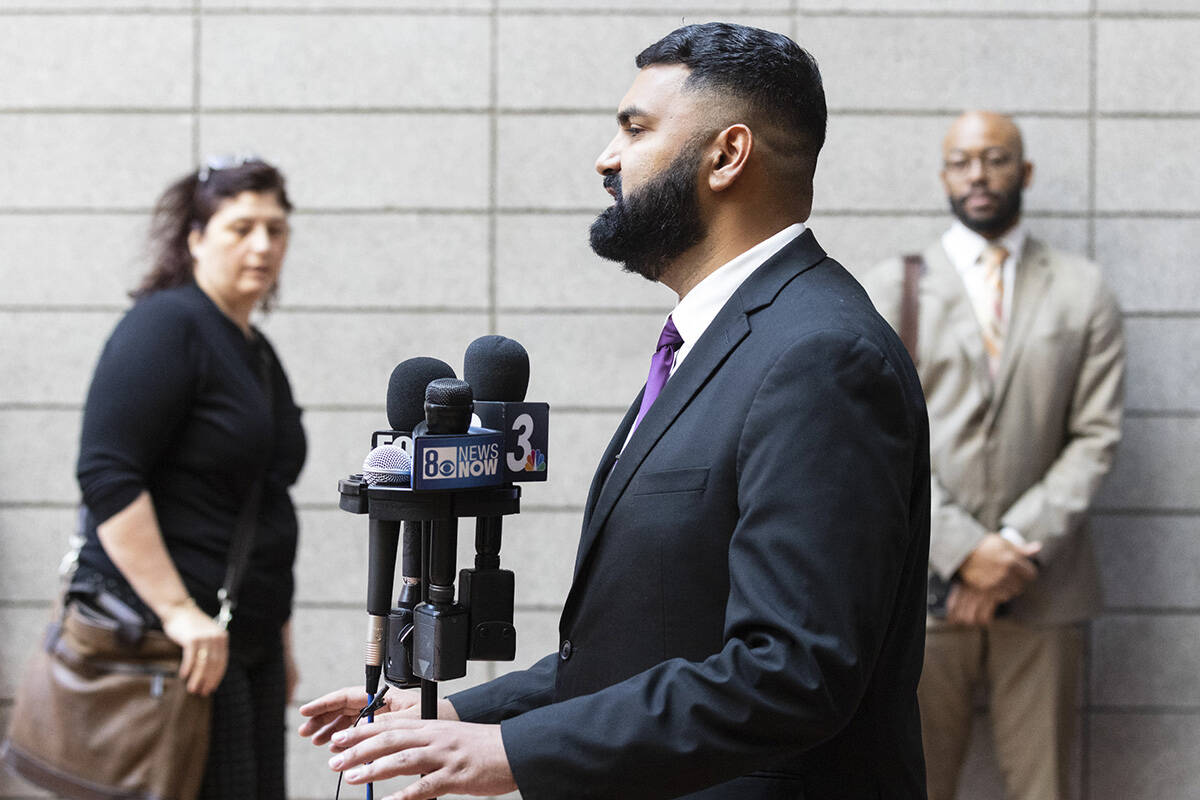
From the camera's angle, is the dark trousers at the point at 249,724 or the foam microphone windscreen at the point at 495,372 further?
the dark trousers at the point at 249,724

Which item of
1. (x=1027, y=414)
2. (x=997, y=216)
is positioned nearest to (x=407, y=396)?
(x=1027, y=414)

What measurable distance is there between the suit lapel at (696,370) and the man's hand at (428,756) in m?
0.31

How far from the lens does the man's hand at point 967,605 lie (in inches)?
151

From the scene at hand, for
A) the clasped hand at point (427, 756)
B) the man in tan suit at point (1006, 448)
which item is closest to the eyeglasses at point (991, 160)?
the man in tan suit at point (1006, 448)

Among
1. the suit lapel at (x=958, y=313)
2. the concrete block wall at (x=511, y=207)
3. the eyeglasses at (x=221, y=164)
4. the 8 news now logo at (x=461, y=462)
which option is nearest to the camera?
the 8 news now logo at (x=461, y=462)

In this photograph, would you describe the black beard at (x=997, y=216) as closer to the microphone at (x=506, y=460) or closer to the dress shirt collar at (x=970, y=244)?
the dress shirt collar at (x=970, y=244)

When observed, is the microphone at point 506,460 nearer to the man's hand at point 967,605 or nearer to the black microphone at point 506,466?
the black microphone at point 506,466

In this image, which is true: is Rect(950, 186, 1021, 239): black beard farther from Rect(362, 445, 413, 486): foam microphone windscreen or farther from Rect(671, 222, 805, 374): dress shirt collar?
Rect(362, 445, 413, 486): foam microphone windscreen

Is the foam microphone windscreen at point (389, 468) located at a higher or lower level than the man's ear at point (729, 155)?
lower

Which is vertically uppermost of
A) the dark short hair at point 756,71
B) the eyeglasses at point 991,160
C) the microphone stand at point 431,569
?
the eyeglasses at point 991,160

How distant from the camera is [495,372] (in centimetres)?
161

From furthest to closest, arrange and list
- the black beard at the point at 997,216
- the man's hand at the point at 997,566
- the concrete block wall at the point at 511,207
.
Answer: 1. the concrete block wall at the point at 511,207
2. the black beard at the point at 997,216
3. the man's hand at the point at 997,566

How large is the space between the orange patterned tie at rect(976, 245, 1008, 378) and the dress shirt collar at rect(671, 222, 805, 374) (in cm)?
243

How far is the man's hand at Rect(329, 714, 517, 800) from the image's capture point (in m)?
1.28
